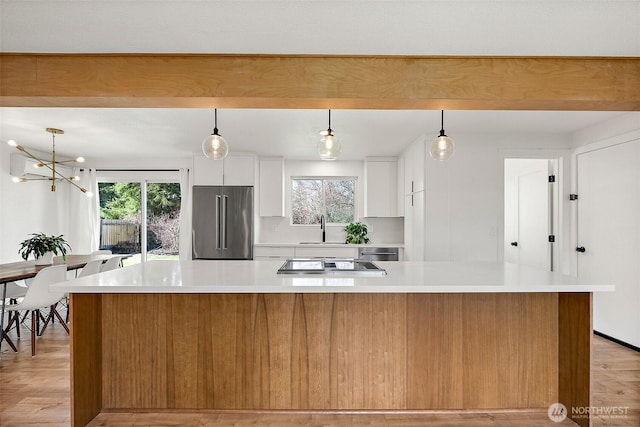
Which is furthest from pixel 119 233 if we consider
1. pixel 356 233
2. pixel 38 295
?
pixel 356 233

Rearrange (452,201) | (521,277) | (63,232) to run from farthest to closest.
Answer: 1. (63,232)
2. (452,201)
3. (521,277)

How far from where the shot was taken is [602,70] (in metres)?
2.09

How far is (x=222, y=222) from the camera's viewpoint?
5090 mm

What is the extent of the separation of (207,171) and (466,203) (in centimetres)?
347

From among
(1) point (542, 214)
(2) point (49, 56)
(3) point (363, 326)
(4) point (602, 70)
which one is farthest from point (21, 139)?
(1) point (542, 214)

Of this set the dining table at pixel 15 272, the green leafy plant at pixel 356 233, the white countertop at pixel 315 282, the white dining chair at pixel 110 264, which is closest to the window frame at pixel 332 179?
the green leafy plant at pixel 356 233

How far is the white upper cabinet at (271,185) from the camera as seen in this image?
544 centimetres

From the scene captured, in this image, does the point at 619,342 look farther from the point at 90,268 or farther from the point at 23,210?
the point at 23,210

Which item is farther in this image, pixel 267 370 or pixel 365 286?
pixel 267 370

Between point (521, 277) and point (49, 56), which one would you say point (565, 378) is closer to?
point (521, 277)

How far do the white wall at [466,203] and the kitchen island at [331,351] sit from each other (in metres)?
1.80

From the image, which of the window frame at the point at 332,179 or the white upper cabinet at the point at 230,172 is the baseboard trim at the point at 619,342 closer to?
the window frame at the point at 332,179

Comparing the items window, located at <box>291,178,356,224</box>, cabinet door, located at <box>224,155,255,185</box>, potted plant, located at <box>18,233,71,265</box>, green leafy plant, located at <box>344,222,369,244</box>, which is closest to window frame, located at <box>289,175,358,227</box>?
window, located at <box>291,178,356,224</box>

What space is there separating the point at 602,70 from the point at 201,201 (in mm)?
4531
